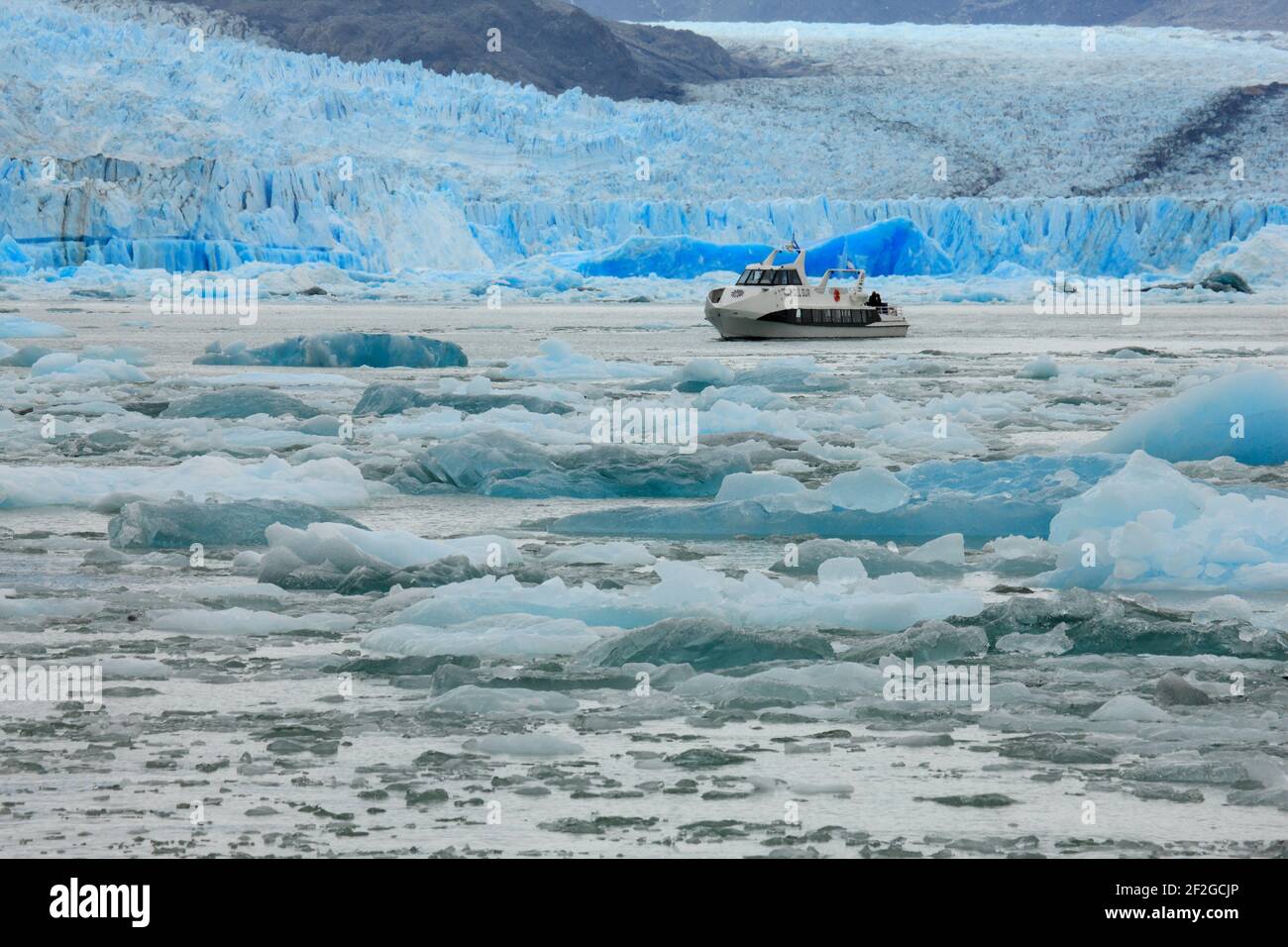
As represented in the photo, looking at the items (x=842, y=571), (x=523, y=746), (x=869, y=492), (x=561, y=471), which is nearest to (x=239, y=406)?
(x=561, y=471)

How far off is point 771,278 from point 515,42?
49.6m

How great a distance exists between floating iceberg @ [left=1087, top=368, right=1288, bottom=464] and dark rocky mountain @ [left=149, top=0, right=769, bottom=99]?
53.2 metres

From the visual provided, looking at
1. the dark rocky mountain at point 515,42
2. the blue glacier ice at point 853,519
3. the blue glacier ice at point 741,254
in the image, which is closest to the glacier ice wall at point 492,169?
the blue glacier ice at point 741,254

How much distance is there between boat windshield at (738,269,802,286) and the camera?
74.2 feet

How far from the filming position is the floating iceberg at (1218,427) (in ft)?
25.9

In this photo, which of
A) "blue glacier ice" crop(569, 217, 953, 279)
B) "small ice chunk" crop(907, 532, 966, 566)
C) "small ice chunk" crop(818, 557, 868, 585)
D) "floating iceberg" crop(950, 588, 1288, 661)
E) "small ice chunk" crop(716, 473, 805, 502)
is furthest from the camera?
"blue glacier ice" crop(569, 217, 953, 279)

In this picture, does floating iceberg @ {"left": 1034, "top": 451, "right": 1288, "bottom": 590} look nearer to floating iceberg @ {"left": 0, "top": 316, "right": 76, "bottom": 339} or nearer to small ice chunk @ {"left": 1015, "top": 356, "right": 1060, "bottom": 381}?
small ice chunk @ {"left": 1015, "top": 356, "right": 1060, "bottom": 381}

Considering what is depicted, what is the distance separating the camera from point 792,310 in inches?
890

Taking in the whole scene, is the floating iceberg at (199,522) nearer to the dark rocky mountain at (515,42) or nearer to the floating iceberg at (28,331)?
the floating iceberg at (28,331)

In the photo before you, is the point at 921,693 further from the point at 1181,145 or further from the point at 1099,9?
the point at 1099,9

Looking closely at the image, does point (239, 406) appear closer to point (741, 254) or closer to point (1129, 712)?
point (1129, 712)

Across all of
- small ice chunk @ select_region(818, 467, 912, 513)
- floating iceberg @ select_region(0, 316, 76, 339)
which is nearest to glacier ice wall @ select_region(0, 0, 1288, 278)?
floating iceberg @ select_region(0, 316, 76, 339)

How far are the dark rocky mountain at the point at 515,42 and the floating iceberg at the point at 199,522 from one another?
181 ft
